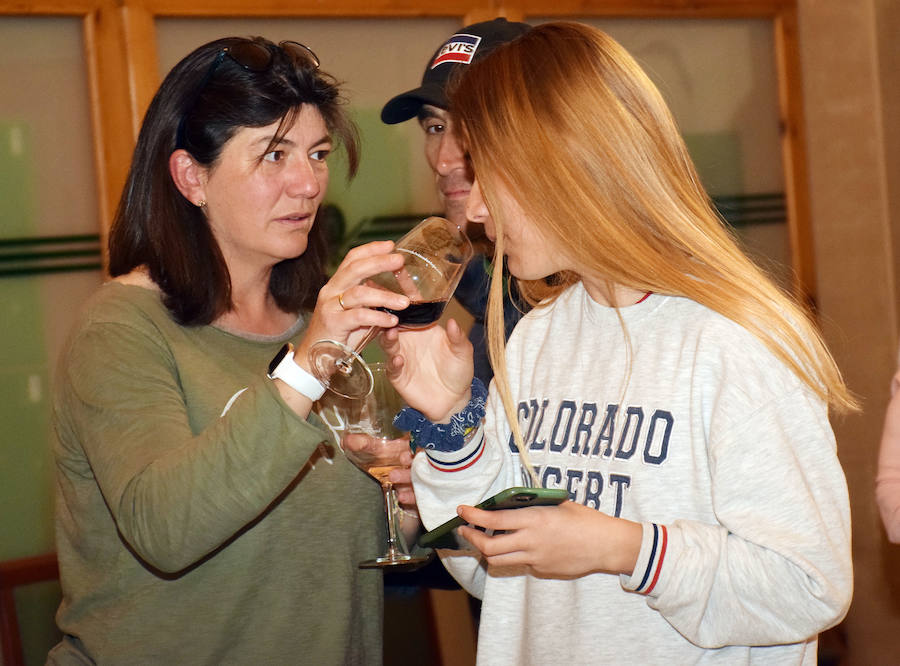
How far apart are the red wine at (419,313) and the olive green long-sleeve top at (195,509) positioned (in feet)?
0.65

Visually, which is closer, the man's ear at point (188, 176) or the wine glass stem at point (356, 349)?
the wine glass stem at point (356, 349)

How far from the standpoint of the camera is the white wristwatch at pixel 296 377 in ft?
4.40

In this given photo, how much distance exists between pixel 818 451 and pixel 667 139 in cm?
47

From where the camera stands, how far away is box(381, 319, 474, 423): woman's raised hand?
1471 millimetres

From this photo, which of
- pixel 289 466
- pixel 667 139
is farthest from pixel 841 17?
pixel 289 466

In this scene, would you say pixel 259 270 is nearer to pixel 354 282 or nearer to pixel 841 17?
pixel 354 282

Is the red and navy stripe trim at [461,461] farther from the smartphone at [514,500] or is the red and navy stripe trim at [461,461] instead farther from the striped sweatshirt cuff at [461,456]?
the smartphone at [514,500]

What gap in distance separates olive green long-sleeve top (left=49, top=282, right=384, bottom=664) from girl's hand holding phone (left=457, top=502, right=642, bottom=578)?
32cm

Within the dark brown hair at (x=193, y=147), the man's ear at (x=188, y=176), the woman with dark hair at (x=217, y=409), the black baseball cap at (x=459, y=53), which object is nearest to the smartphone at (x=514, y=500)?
the woman with dark hair at (x=217, y=409)

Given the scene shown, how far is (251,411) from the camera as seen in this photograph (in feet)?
4.33

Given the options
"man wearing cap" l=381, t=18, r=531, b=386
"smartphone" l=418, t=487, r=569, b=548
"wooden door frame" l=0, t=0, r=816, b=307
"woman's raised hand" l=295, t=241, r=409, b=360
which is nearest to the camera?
"smartphone" l=418, t=487, r=569, b=548

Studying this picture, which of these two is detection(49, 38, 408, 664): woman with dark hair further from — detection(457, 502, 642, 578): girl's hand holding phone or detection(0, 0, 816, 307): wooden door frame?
detection(0, 0, 816, 307): wooden door frame

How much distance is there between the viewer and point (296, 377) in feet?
4.40

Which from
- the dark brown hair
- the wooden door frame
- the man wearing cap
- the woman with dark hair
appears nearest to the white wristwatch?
the woman with dark hair
